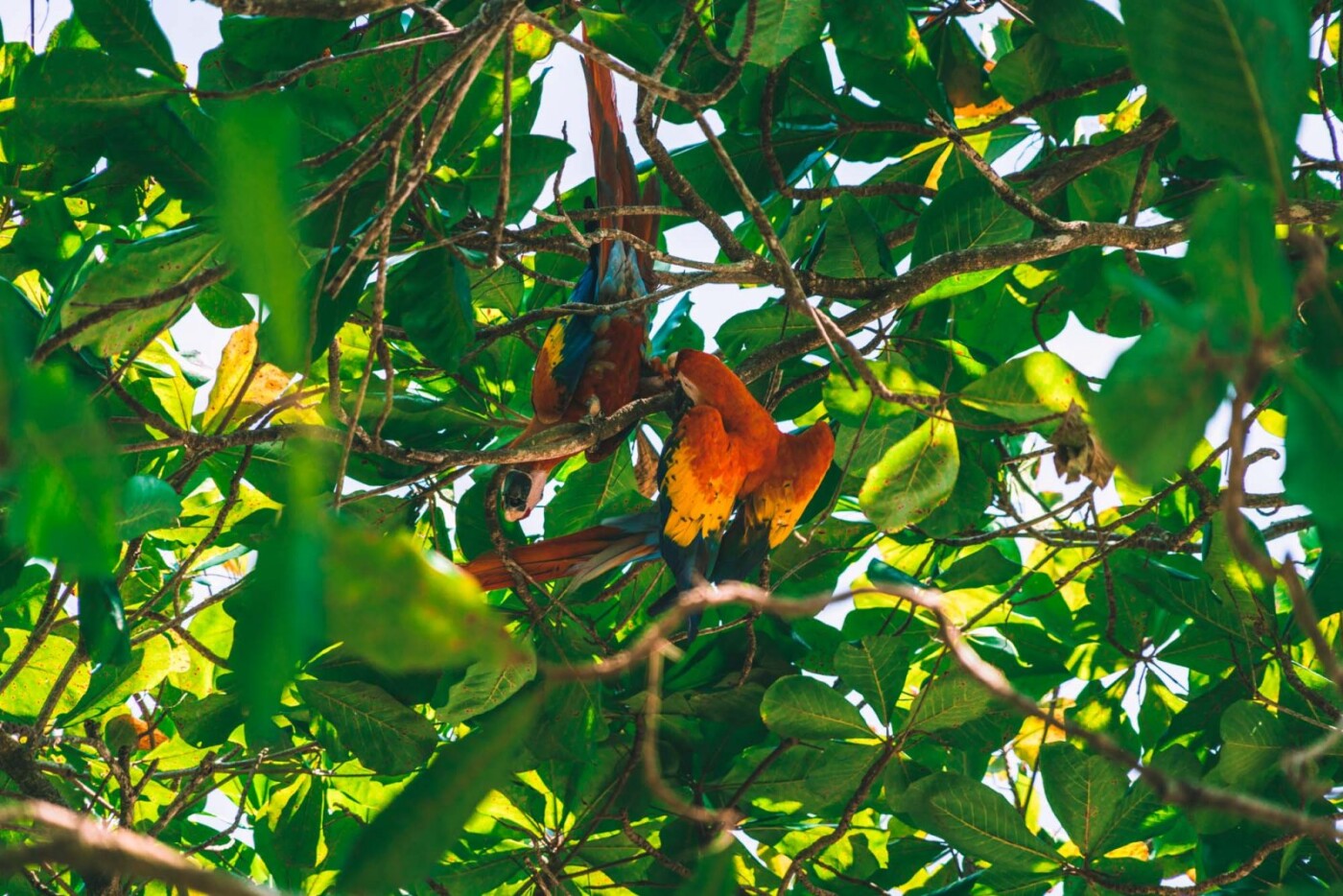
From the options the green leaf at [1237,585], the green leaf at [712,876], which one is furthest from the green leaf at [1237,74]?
the green leaf at [1237,585]

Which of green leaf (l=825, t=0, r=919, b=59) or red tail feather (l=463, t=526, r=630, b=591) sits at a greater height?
green leaf (l=825, t=0, r=919, b=59)

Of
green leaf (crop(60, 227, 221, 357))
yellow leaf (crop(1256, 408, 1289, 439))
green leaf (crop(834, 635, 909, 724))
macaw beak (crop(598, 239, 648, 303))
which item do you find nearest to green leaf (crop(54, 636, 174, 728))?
green leaf (crop(60, 227, 221, 357))

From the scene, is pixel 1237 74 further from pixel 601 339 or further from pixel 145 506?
pixel 601 339

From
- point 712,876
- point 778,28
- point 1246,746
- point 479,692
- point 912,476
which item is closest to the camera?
point 712,876

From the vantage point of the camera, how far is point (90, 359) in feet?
6.40

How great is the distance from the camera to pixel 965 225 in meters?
2.11

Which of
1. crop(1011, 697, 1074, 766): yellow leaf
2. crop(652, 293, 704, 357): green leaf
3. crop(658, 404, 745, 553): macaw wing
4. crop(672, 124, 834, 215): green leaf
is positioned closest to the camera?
crop(658, 404, 745, 553): macaw wing

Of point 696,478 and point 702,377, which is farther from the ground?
point 702,377

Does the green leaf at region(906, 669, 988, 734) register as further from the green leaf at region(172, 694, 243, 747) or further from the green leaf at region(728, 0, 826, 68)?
the green leaf at region(172, 694, 243, 747)

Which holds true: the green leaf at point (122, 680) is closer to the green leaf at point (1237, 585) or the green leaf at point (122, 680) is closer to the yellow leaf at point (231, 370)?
the yellow leaf at point (231, 370)

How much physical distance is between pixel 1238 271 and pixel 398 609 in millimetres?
460

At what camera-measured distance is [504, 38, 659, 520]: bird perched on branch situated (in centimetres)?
220

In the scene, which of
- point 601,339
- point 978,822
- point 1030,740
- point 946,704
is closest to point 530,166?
point 601,339

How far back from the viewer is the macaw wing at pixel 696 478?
195 centimetres
